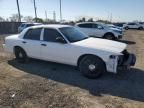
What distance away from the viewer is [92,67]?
22.9 ft

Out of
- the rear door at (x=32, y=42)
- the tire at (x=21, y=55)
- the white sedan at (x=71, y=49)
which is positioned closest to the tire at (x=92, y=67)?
the white sedan at (x=71, y=49)

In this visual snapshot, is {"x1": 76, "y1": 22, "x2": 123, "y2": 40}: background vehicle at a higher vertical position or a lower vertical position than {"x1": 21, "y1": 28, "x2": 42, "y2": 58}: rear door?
lower

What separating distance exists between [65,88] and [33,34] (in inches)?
126

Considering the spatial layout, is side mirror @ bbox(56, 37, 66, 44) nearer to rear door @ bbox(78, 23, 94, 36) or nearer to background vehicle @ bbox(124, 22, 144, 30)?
rear door @ bbox(78, 23, 94, 36)

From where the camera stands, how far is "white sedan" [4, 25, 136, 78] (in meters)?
6.81

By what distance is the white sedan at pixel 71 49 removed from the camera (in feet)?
22.3

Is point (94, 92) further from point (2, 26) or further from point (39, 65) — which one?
point (2, 26)

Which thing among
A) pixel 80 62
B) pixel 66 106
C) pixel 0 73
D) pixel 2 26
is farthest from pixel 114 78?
pixel 2 26

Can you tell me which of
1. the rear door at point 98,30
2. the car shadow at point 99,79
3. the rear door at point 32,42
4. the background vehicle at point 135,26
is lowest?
the background vehicle at point 135,26

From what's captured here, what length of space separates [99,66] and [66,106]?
86.1 inches

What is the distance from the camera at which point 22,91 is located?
19.8 ft

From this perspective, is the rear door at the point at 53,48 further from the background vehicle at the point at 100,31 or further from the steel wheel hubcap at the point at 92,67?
the background vehicle at the point at 100,31

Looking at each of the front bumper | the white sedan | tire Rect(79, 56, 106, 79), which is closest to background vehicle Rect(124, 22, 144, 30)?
the white sedan

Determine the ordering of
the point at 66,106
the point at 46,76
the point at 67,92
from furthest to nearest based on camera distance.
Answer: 1. the point at 46,76
2. the point at 67,92
3. the point at 66,106
